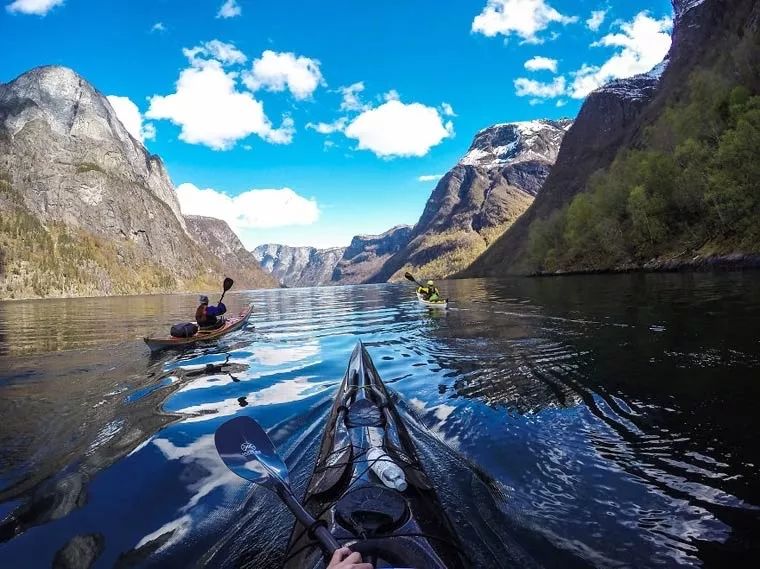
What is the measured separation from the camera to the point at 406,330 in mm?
18516

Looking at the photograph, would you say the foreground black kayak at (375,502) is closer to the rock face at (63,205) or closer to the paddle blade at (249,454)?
the paddle blade at (249,454)

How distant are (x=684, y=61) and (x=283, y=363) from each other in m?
124

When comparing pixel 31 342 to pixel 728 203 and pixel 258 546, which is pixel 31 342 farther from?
pixel 728 203

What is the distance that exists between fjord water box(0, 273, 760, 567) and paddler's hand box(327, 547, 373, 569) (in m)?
1.83

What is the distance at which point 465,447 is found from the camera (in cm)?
619

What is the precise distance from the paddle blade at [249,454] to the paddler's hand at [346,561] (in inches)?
48.5

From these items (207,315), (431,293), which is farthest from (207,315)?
(431,293)

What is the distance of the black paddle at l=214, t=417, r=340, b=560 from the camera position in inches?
142

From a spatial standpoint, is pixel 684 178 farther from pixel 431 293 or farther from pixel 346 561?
pixel 346 561

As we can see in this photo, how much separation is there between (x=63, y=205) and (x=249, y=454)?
8062 inches

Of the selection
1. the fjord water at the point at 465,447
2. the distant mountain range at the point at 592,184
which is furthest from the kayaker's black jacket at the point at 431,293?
the distant mountain range at the point at 592,184

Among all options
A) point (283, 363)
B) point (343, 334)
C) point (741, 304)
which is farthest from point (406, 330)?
Result: point (741, 304)

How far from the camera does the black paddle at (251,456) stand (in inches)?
142

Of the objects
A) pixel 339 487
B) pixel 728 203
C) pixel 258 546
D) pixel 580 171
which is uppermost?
pixel 580 171
